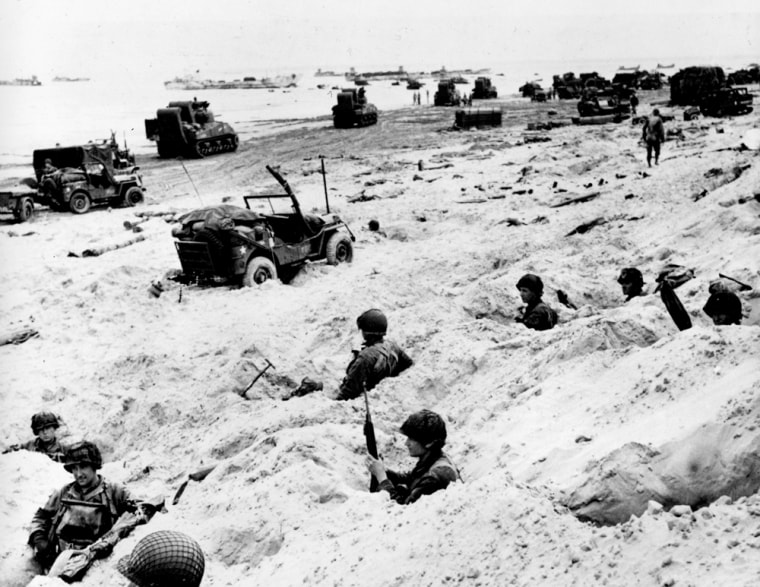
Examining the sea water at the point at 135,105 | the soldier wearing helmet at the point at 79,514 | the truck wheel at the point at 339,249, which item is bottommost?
the sea water at the point at 135,105

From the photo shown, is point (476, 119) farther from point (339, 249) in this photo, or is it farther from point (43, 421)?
point (43, 421)

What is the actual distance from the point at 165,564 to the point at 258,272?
878 cm

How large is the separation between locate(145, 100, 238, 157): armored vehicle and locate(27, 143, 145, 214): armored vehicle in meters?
6.74

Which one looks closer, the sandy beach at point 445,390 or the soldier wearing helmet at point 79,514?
the sandy beach at point 445,390

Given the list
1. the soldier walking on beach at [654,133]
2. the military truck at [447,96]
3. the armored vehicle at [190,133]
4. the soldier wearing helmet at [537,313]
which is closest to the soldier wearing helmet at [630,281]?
the soldier wearing helmet at [537,313]

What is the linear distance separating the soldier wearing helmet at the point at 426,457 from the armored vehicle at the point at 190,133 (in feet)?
80.4

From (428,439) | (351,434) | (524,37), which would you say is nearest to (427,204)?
(351,434)

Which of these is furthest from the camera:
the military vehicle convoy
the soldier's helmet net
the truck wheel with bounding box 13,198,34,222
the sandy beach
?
the military vehicle convoy

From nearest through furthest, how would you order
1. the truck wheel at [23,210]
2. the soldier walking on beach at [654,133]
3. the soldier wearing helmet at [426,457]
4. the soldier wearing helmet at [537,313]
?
the soldier wearing helmet at [426,457] → the soldier wearing helmet at [537,313] → the soldier walking on beach at [654,133] → the truck wheel at [23,210]

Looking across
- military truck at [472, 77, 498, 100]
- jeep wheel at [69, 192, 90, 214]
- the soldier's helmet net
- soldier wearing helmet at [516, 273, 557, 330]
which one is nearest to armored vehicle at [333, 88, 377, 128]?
military truck at [472, 77, 498, 100]

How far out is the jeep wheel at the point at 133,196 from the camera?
19.8 m

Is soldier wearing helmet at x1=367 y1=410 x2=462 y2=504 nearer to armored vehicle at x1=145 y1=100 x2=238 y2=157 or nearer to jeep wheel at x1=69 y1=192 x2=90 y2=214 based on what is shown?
jeep wheel at x1=69 y1=192 x2=90 y2=214

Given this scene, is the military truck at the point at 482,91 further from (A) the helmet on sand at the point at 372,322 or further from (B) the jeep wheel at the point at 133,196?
(A) the helmet on sand at the point at 372,322

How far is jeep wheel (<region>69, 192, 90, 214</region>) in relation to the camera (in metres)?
19.0
